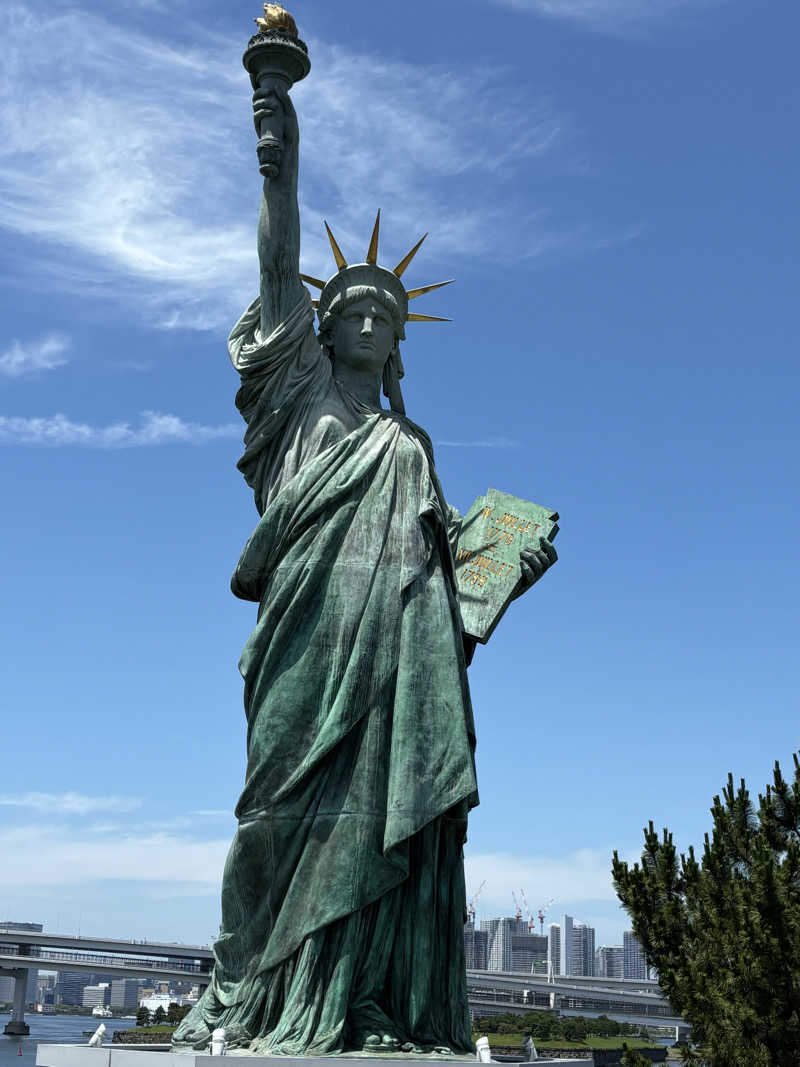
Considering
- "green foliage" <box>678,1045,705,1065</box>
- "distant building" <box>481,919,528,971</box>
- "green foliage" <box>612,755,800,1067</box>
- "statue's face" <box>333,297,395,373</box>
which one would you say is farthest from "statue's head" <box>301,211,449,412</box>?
"distant building" <box>481,919,528,971</box>

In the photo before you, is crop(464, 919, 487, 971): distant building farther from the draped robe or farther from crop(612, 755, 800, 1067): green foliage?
the draped robe

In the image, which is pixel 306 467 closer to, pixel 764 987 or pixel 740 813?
pixel 764 987

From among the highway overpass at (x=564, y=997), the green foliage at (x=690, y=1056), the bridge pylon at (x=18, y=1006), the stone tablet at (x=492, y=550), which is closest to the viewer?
the stone tablet at (x=492, y=550)

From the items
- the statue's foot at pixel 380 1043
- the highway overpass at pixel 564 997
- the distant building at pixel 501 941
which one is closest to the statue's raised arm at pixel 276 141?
the statue's foot at pixel 380 1043

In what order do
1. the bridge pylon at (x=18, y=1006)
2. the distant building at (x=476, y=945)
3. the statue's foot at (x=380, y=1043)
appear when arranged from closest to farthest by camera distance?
the statue's foot at (x=380, y=1043) → the bridge pylon at (x=18, y=1006) → the distant building at (x=476, y=945)

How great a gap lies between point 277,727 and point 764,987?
1043 cm

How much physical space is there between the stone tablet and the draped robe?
450 millimetres

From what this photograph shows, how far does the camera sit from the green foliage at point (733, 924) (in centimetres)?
1608

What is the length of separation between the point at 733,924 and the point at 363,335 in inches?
444

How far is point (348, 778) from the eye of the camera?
28.0 feet

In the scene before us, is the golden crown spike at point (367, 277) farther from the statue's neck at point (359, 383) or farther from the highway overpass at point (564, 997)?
the highway overpass at point (564, 997)

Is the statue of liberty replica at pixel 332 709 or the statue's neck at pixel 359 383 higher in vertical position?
the statue's neck at pixel 359 383

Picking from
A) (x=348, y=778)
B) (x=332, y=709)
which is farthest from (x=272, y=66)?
(x=348, y=778)

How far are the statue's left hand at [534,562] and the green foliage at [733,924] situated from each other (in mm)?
8137
